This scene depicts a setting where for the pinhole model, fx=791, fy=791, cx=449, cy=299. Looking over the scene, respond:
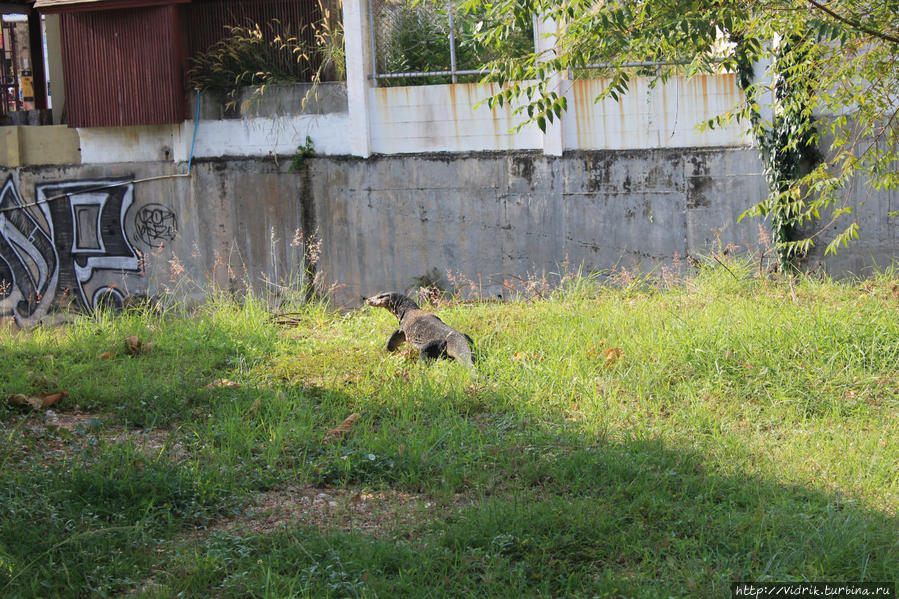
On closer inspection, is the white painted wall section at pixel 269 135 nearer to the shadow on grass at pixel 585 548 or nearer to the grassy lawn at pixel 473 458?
the grassy lawn at pixel 473 458

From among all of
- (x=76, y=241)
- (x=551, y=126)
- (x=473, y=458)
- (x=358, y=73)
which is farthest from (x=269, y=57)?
(x=473, y=458)

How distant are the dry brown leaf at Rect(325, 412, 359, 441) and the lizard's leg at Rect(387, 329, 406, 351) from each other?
1674 millimetres

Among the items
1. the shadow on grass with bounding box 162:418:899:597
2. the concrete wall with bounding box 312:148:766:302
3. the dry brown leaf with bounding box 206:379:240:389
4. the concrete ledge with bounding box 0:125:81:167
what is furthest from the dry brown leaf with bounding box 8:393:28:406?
the concrete ledge with bounding box 0:125:81:167

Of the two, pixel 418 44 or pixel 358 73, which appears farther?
pixel 418 44

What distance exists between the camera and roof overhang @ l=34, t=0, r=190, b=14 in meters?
11.5

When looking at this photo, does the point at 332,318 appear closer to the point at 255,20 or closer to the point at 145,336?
the point at 145,336

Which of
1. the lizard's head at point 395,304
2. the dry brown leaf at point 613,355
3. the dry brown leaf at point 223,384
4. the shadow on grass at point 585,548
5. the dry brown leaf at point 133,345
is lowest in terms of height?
the shadow on grass at point 585,548

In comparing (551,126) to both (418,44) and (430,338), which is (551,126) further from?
(430,338)

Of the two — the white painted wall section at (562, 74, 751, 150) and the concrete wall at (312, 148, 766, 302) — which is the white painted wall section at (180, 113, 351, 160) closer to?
the concrete wall at (312, 148, 766, 302)

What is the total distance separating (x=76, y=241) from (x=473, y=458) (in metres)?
9.90

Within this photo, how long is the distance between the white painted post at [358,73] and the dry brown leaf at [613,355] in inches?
241

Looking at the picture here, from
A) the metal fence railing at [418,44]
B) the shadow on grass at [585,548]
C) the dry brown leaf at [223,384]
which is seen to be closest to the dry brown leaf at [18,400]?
the dry brown leaf at [223,384]

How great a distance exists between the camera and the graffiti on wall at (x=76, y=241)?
476 inches

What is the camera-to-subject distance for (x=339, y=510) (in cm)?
405
